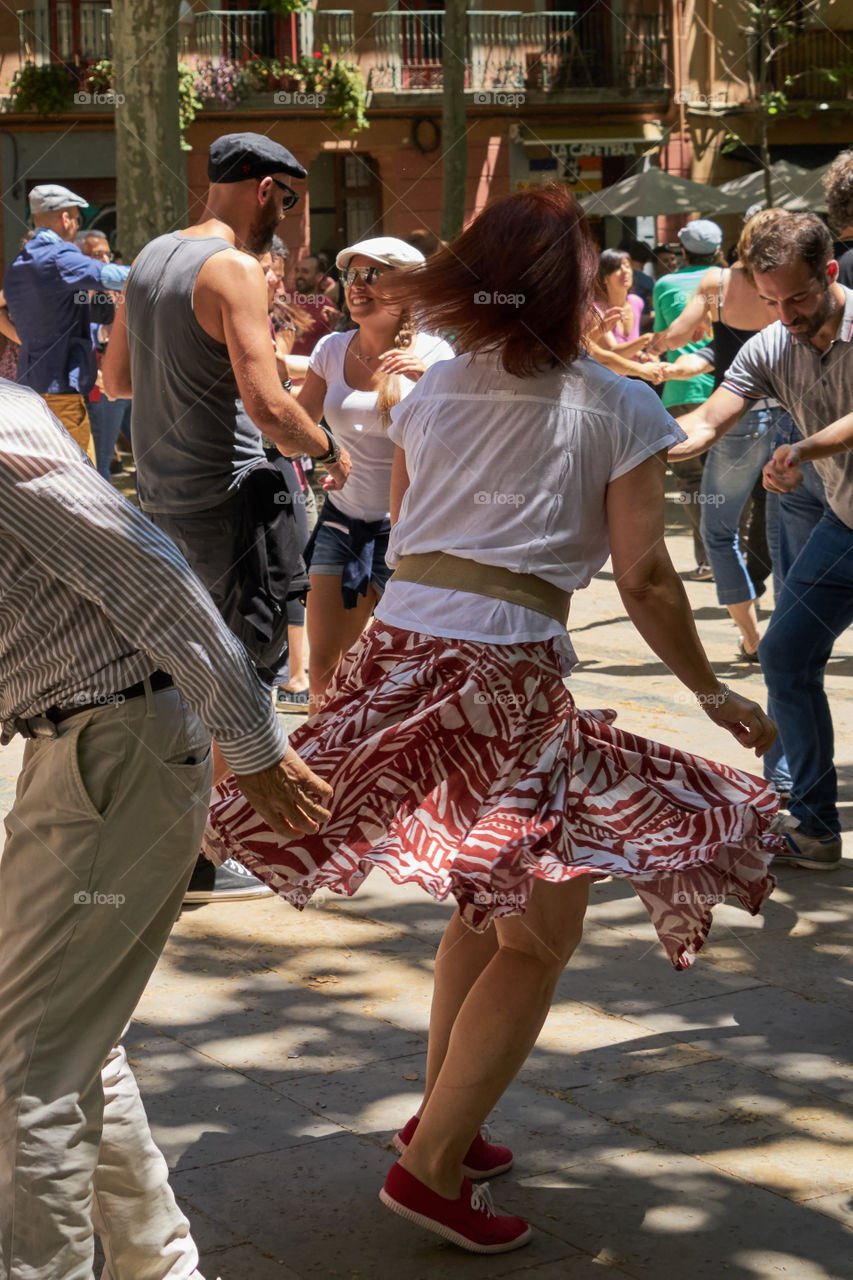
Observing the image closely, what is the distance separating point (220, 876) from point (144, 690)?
2827mm

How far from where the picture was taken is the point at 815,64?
32.4 metres

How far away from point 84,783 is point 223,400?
2.59m

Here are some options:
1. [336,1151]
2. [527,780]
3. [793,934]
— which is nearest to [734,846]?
[527,780]

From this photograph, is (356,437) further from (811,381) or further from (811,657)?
(811,657)

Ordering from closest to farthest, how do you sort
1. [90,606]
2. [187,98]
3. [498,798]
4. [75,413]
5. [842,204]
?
[90,606] → [498,798] → [842,204] → [75,413] → [187,98]

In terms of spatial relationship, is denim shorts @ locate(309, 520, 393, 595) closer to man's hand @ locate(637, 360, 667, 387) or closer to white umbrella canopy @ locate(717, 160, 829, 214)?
man's hand @ locate(637, 360, 667, 387)

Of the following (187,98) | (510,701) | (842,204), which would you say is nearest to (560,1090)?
(510,701)

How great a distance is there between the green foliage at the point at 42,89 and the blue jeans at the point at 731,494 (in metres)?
22.5

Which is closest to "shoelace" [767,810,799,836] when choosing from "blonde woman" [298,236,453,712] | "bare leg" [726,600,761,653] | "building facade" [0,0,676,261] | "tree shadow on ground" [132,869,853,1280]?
"tree shadow on ground" [132,869,853,1280]

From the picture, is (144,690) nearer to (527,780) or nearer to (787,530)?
(527,780)

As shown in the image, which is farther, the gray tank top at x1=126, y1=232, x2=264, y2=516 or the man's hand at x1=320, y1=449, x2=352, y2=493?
the man's hand at x1=320, y1=449, x2=352, y2=493

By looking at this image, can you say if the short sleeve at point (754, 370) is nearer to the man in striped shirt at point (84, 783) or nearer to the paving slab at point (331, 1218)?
the paving slab at point (331, 1218)

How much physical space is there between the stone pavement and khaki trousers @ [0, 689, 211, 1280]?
0.65 metres

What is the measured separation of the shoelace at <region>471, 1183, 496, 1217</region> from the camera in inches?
119
